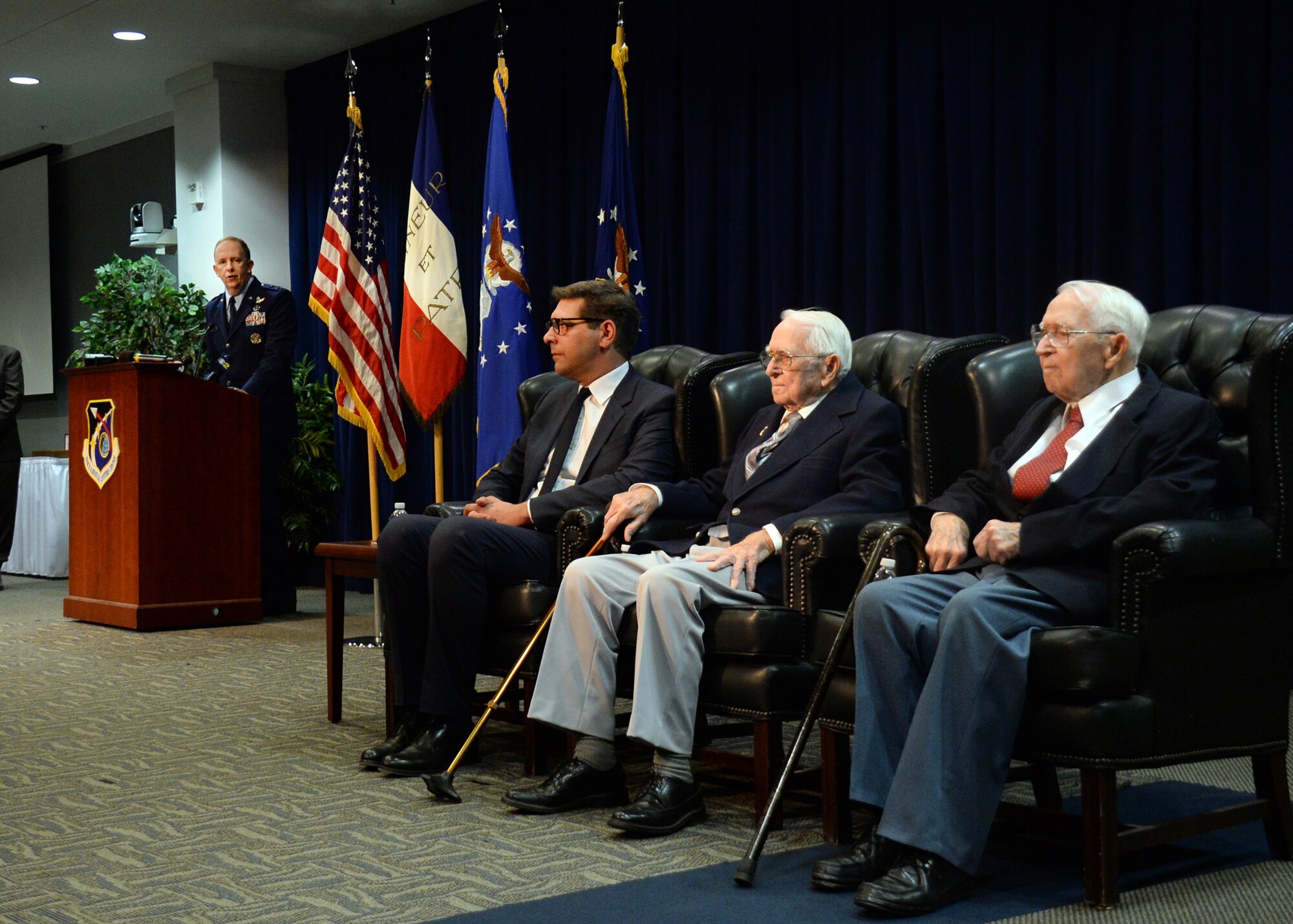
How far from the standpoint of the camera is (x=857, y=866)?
2383 mm

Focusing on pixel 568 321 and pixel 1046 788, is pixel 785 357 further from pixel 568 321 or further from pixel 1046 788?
pixel 1046 788

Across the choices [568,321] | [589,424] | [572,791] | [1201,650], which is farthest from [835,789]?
[568,321]

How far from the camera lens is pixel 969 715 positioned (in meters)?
2.27

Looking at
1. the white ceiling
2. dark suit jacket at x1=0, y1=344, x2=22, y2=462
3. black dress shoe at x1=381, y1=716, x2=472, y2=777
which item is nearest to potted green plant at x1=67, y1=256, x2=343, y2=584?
dark suit jacket at x1=0, y1=344, x2=22, y2=462

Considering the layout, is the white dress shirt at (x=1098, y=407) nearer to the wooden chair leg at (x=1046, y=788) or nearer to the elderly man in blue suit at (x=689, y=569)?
the elderly man in blue suit at (x=689, y=569)

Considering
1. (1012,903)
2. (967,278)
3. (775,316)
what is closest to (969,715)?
(1012,903)

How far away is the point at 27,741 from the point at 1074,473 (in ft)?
9.34

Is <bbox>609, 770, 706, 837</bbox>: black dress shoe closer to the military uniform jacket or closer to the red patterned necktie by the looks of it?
the red patterned necktie

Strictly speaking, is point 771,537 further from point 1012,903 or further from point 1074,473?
point 1012,903

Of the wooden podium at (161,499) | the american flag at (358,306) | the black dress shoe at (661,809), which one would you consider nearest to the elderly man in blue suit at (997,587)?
the black dress shoe at (661,809)

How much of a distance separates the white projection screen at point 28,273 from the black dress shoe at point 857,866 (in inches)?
376

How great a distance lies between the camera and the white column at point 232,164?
8203mm

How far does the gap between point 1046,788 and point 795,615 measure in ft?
2.08

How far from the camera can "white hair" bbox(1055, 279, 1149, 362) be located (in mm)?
2629
